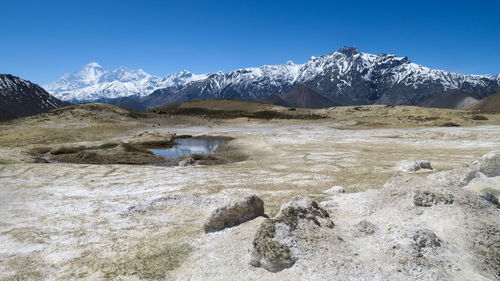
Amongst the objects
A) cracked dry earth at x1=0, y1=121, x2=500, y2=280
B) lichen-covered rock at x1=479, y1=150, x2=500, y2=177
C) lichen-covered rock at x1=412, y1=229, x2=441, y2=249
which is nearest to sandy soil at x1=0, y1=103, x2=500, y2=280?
cracked dry earth at x1=0, y1=121, x2=500, y2=280

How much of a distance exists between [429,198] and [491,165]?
714 cm

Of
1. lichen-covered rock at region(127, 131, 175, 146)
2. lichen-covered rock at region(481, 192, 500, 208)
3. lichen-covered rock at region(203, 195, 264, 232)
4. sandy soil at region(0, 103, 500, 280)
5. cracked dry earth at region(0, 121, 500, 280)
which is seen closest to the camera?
cracked dry earth at region(0, 121, 500, 280)

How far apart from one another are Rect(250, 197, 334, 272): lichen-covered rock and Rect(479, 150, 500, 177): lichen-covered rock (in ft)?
36.2

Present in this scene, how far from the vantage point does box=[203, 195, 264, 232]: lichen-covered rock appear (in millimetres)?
13273

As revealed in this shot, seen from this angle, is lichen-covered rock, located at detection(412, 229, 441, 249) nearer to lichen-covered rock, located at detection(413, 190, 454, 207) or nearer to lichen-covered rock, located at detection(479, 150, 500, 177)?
lichen-covered rock, located at detection(413, 190, 454, 207)


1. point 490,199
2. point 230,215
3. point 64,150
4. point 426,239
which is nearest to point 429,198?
point 490,199

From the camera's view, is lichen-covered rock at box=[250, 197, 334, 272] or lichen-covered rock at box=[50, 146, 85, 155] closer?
lichen-covered rock at box=[250, 197, 334, 272]

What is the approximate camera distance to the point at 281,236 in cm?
1059

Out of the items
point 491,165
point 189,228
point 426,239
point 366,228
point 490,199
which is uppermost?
point 491,165

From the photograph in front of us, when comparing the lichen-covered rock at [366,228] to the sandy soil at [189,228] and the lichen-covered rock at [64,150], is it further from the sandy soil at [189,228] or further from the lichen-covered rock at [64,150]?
the lichen-covered rock at [64,150]

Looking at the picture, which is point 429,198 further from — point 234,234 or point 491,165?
point 234,234

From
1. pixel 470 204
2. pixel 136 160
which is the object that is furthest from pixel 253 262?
pixel 136 160

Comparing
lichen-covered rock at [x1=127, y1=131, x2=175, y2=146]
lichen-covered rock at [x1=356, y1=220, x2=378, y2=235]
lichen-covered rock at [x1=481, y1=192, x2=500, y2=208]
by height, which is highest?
lichen-covered rock at [x1=481, y1=192, x2=500, y2=208]

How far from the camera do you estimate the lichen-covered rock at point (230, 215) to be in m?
13.3
